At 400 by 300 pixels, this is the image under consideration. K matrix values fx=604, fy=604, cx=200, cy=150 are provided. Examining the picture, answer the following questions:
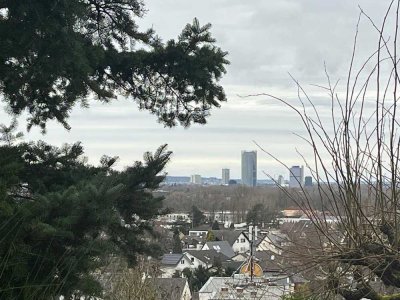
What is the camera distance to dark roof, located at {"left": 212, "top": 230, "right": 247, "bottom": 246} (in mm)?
60188

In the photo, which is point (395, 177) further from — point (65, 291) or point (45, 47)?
point (45, 47)

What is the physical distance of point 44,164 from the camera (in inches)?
234

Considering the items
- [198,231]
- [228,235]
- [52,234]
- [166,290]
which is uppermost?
[52,234]

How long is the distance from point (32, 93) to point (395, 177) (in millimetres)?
3931

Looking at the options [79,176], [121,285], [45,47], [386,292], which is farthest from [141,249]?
[121,285]

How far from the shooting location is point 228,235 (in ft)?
202

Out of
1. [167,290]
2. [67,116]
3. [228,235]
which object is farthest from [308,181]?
[228,235]

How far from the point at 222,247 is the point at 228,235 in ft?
20.9

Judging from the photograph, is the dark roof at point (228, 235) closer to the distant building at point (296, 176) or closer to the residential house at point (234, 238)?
the residential house at point (234, 238)

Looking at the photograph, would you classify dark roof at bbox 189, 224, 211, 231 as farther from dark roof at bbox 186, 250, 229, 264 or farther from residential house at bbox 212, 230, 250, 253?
dark roof at bbox 186, 250, 229, 264

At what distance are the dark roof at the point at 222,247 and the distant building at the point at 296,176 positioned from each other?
49.1m

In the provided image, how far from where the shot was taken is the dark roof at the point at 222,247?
5362 cm

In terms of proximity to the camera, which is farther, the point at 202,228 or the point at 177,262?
the point at 202,228

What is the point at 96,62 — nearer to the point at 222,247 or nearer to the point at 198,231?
the point at 222,247
